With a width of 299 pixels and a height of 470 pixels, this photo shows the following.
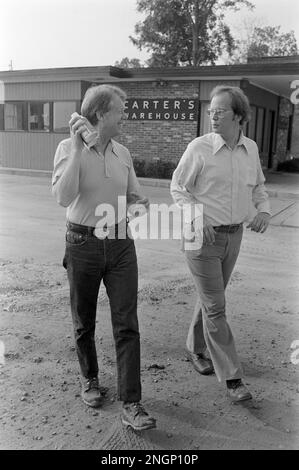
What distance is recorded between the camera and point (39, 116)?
19719mm

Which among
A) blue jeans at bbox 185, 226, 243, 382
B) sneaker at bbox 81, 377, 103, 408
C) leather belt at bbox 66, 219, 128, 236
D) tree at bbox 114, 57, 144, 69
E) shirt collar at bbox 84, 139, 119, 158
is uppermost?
tree at bbox 114, 57, 144, 69

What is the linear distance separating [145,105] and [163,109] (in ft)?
2.28

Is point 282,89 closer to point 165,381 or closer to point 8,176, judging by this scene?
point 8,176

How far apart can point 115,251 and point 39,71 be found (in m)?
16.9

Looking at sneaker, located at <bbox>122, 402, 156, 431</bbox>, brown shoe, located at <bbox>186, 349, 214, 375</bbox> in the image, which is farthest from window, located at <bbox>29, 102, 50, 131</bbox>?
sneaker, located at <bbox>122, 402, 156, 431</bbox>

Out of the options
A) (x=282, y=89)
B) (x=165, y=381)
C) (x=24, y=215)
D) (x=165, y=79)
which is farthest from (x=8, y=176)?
(x=165, y=381)

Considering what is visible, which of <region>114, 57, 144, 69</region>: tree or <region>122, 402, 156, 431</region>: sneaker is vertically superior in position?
<region>114, 57, 144, 69</region>: tree

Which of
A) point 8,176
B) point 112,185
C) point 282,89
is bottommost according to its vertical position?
point 8,176

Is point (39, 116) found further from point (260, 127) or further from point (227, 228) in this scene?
point (227, 228)

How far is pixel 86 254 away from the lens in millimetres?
2914

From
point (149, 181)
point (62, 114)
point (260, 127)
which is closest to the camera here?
point (149, 181)

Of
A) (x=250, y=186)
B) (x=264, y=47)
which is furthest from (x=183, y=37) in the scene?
(x=250, y=186)

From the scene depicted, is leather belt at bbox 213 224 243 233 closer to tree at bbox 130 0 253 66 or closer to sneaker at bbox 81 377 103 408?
sneaker at bbox 81 377 103 408

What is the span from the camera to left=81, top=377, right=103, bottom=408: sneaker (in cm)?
311
